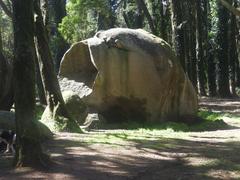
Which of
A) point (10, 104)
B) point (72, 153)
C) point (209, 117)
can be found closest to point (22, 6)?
point (72, 153)

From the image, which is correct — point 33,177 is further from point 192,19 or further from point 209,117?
point 192,19

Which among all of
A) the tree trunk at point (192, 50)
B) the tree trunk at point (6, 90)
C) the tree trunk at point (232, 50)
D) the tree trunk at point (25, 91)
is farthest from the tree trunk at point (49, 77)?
the tree trunk at point (232, 50)

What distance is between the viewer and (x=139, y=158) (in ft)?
33.0

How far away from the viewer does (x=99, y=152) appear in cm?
1054

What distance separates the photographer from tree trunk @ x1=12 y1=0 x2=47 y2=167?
8.84 meters

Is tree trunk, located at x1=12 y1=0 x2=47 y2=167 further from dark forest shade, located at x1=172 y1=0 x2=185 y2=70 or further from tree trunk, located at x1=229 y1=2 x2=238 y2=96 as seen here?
tree trunk, located at x1=229 y1=2 x2=238 y2=96

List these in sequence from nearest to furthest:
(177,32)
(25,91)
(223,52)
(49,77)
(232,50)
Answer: (25,91) < (49,77) < (177,32) < (223,52) < (232,50)

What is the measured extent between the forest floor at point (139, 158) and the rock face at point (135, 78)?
330cm

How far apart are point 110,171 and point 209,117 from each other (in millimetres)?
10444

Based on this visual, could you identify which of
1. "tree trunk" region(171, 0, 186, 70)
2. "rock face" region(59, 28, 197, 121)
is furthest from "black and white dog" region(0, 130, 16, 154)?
"tree trunk" region(171, 0, 186, 70)

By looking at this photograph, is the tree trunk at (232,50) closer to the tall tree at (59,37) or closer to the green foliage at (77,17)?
the green foliage at (77,17)

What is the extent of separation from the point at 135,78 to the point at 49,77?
357 cm

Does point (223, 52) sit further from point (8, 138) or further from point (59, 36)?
point (8, 138)

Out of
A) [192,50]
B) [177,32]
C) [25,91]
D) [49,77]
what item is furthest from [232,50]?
[25,91]
